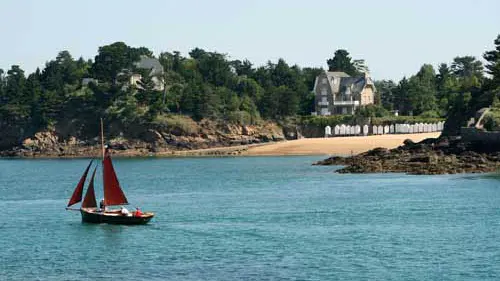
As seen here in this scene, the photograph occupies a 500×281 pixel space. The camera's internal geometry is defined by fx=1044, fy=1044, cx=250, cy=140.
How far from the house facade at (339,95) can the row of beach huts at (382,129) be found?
12.3 metres

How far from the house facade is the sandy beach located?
19947 millimetres

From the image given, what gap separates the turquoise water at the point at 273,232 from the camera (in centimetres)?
4234

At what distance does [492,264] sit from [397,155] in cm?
5099

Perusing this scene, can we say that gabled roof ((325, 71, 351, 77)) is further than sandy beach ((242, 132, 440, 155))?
Yes

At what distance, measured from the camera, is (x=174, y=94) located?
142 metres

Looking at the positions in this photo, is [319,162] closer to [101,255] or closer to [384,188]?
[384,188]

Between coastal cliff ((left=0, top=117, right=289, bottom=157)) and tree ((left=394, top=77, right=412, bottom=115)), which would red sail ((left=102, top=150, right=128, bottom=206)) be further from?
tree ((left=394, top=77, right=412, bottom=115))

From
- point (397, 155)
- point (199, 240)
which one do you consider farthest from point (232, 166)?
point (199, 240)

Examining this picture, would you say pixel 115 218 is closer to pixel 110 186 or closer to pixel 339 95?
pixel 110 186

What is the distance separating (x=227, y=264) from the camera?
43.5m

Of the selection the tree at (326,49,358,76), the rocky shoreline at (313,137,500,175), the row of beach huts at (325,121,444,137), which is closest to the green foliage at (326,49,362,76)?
the tree at (326,49,358,76)

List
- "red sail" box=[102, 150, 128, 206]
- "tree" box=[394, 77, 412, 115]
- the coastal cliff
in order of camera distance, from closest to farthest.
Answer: "red sail" box=[102, 150, 128, 206] < the coastal cliff < "tree" box=[394, 77, 412, 115]

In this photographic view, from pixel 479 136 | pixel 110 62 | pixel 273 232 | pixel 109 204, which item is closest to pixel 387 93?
pixel 110 62

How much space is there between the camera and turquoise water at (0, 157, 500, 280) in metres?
42.3
